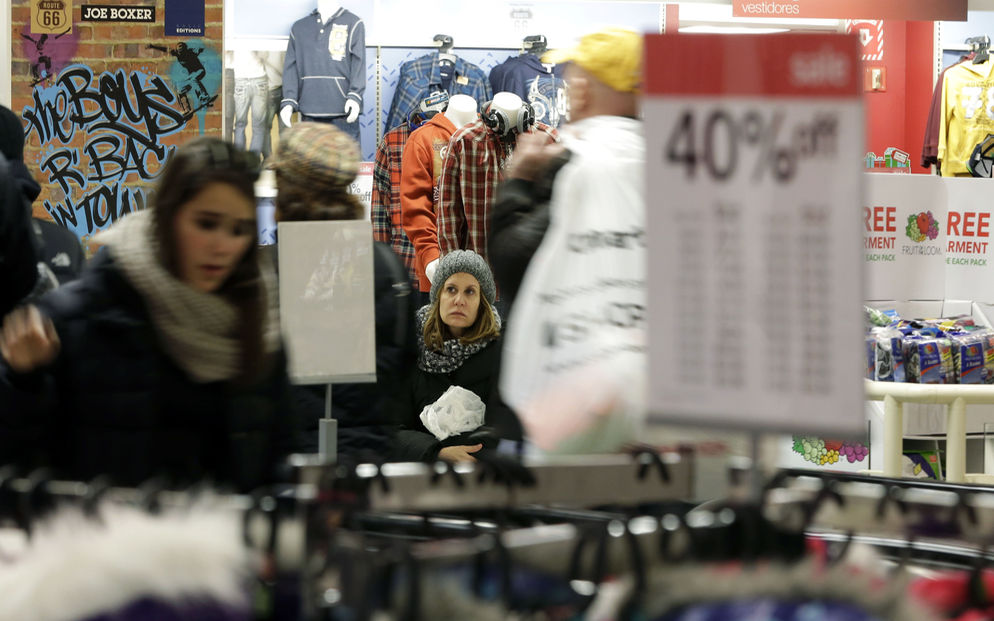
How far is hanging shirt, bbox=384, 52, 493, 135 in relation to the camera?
6.22 meters

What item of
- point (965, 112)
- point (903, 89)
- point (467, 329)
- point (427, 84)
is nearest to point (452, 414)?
point (467, 329)

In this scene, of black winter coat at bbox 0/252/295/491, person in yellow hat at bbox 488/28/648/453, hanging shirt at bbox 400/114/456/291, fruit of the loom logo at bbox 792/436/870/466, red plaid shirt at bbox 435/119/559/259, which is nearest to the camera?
person in yellow hat at bbox 488/28/648/453

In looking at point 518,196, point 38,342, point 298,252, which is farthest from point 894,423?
point 38,342

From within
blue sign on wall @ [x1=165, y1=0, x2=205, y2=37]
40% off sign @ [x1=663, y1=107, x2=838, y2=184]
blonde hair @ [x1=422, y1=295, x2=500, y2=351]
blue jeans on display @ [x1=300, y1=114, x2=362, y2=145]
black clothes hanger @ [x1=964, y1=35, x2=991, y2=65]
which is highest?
black clothes hanger @ [x1=964, y1=35, x2=991, y2=65]

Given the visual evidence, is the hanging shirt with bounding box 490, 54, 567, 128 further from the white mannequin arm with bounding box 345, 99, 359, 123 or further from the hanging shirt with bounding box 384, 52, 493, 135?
the white mannequin arm with bounding box 345, 99, 359, 123

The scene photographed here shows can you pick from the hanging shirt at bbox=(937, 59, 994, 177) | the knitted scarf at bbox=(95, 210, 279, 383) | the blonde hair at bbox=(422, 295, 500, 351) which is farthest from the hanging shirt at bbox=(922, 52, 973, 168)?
the knitted scarf at bbox=(95, 210, 279, 383)

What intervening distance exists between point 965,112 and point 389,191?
151 inches

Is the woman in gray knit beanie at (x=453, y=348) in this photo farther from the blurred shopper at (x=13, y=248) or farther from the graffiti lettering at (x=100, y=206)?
the blurred shopper at (x=13, y=248)

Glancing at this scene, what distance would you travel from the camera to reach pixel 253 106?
6.20 metres

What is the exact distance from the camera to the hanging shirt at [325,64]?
20.1 feet

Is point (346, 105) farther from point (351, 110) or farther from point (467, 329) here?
point (467, 329)

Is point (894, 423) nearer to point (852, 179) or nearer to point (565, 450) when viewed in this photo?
point (565, 450)

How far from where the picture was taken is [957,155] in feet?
24.2

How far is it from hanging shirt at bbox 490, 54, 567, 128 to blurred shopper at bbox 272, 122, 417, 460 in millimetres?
3684
